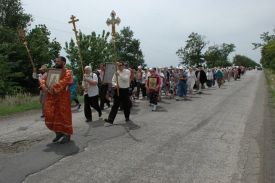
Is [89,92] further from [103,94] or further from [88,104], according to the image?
[103,94]

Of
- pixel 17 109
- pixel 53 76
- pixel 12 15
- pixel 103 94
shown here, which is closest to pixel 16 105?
pixel 17 109

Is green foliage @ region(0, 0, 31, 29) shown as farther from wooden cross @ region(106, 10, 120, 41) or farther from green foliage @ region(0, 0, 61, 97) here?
wooden cross @ region(106, 10, 120, 41)

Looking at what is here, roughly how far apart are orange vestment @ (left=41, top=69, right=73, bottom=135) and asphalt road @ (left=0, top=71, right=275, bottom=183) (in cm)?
41

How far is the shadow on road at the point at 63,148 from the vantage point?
27.8ft

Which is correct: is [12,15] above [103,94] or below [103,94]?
above

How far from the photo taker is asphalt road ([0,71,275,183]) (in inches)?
275

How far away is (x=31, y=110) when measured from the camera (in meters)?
16.6

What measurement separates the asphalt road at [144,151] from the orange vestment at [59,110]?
41 cm

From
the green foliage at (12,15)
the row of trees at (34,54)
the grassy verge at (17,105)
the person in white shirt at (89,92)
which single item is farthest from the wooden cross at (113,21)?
the green foliage at (12,15)

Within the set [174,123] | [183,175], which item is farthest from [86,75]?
[183,175]

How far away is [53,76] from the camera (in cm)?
954

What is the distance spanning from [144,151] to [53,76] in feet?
8.70

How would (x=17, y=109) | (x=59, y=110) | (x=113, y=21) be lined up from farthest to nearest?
(x=17, y=109) → (x=113, y=21) → (x=59, y=110)

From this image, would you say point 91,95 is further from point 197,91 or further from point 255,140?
point 197,91
